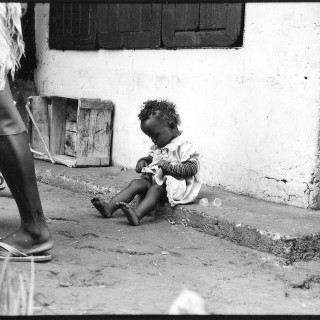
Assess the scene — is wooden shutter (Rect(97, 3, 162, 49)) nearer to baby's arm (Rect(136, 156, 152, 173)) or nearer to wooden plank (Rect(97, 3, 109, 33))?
wooden plank (Rect(97, 3, 109, 33))

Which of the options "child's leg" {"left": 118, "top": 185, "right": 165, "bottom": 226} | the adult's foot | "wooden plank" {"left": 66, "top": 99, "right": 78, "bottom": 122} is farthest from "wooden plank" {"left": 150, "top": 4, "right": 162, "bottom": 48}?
the adult's foot

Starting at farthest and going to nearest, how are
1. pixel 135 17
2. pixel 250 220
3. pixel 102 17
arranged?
pixel 102 17
pixel 135 17
pixel 250 220

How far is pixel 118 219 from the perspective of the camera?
3707mm

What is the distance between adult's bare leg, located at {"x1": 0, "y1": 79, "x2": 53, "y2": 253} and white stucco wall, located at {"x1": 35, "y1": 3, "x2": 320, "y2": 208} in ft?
5.94

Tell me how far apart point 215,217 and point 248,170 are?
2.68ft

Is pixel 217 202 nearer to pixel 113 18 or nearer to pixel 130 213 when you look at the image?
pixel 130 213

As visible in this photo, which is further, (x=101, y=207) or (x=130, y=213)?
(x=101, y=207)

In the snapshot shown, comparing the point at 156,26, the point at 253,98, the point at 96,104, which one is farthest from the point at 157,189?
→ the point at 96,104

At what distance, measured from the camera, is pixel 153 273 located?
2.62 meters

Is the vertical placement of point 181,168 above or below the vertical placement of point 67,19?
below

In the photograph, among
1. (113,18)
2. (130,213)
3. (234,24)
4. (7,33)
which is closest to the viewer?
(7,33)

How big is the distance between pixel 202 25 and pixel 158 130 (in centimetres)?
112

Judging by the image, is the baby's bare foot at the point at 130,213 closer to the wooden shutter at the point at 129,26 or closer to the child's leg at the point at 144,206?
the child's leg at the point at 144,206

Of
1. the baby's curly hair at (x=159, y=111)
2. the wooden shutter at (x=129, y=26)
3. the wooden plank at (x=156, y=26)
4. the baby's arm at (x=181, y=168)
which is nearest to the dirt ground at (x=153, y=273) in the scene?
the baby's arm at (x=181, y=168)
